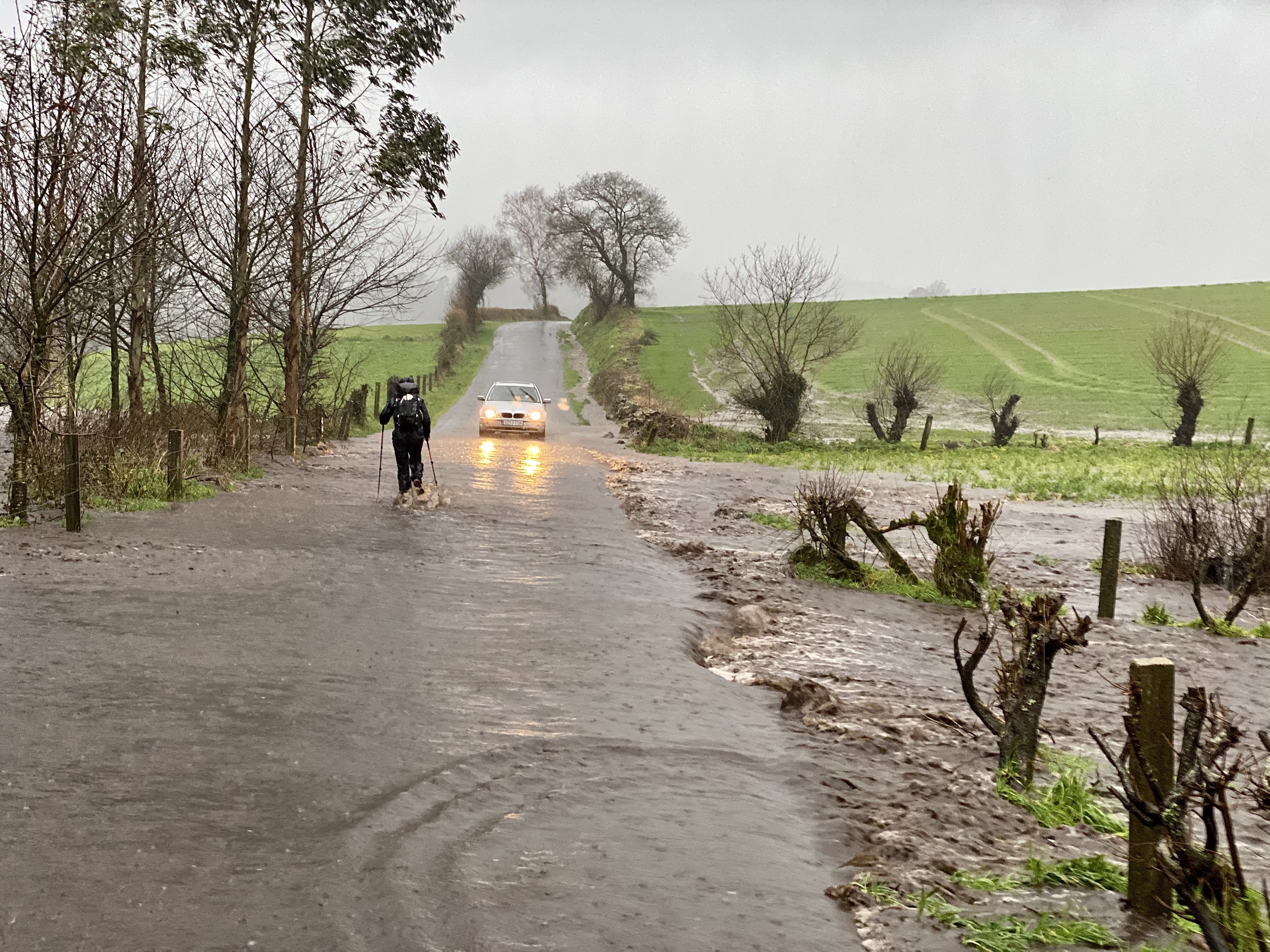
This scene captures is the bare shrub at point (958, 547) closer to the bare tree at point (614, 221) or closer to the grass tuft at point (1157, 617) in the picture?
the grass tuft at point (1157, 617)

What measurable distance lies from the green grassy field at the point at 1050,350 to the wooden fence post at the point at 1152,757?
37482mm

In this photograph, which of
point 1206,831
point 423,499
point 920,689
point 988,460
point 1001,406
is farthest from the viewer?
point 1001,406

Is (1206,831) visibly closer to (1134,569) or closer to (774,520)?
(1134,569)

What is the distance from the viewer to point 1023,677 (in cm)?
609

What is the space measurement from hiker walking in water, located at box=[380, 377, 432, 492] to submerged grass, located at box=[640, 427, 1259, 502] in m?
11.0

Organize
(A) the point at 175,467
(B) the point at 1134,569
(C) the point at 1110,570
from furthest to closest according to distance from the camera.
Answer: (A) the point at 175,467, (B) the point at 1134,569, (C) the point at 1110,570

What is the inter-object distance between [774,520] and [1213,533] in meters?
6.42

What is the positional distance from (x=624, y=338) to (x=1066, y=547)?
190 ft

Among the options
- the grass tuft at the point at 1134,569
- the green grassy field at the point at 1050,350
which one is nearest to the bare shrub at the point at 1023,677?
the grass tuft at the point at 1134,569

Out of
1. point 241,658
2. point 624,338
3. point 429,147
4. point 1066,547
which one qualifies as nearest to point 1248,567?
point 1066,547

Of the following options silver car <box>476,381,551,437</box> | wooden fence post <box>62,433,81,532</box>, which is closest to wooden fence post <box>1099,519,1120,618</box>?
wooden fence post <box>62,433,81,532</box>

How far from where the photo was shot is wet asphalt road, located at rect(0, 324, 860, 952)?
4.18 metres

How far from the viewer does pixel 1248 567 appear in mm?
12562

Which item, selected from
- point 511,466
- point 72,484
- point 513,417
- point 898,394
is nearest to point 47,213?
point 72,484
